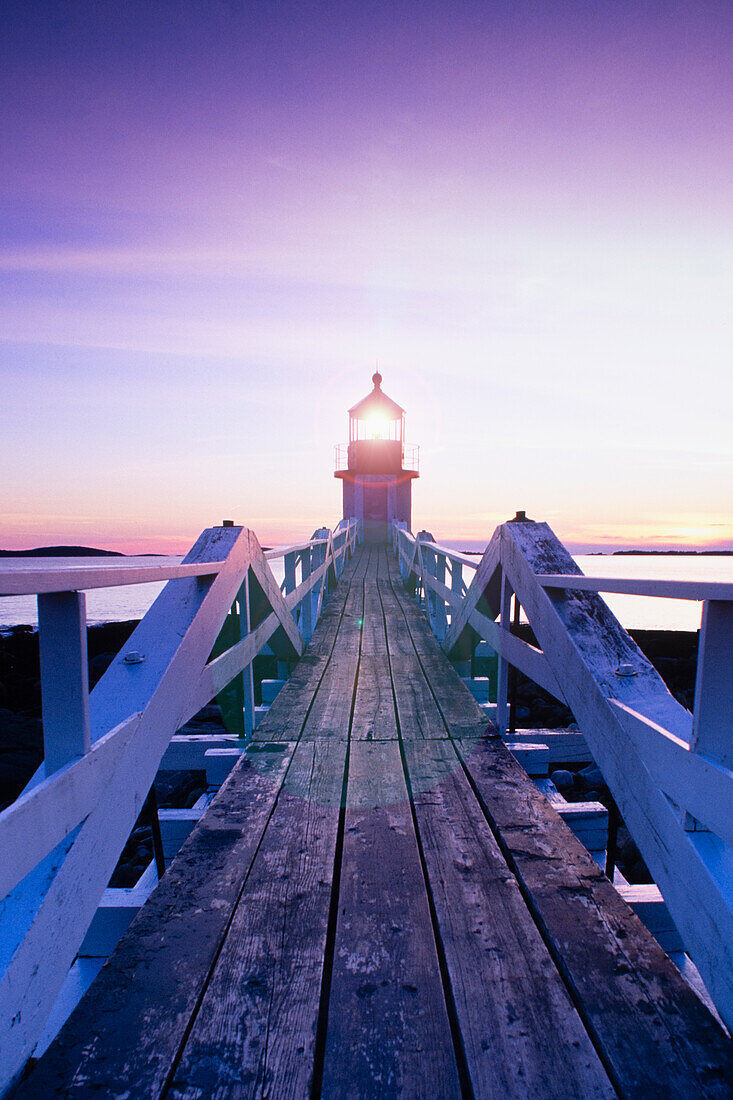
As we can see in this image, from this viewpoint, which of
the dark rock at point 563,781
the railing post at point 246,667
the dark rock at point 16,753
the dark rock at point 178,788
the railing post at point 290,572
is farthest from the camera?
the dark rock at point 16,753

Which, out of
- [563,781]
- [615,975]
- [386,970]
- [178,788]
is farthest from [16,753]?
[615,975]

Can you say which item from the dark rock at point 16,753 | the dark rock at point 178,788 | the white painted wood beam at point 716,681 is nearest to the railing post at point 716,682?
the white painted wood beam at point 716,681

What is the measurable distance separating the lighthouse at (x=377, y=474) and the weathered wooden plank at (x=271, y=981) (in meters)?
23.3

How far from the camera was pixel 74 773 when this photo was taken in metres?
1.42

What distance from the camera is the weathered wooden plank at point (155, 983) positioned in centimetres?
124

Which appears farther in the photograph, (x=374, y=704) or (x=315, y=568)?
(x=315, y=568)

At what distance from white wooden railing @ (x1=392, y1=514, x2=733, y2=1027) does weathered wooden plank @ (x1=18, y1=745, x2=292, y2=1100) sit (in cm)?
128

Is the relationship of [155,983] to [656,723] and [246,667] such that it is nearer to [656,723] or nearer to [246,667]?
[656,723]

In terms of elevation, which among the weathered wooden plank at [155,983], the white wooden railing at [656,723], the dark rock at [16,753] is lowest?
the dark rock at [16,753]

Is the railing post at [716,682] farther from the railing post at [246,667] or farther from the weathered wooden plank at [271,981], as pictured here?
the railing post at [246,667]

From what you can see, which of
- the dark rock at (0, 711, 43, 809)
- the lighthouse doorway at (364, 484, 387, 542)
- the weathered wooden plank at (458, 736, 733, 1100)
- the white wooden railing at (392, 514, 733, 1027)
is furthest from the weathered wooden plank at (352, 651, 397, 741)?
the lighthouse doorway at (364, 484, 387, 542)

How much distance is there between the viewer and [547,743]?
3.37 meters

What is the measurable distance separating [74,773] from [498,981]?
3.94 ft

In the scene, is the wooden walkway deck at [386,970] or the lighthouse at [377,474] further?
the lighthouse at [377,474]
